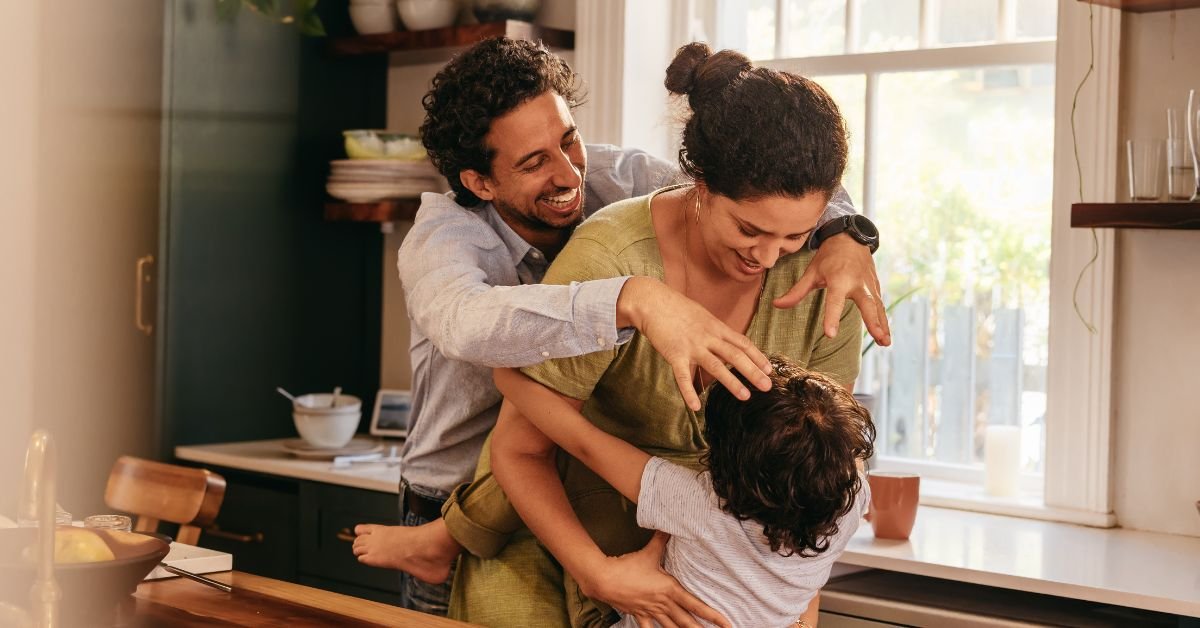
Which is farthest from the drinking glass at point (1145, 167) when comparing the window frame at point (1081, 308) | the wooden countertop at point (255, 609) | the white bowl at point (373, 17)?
the white bowl at point (373, 17)

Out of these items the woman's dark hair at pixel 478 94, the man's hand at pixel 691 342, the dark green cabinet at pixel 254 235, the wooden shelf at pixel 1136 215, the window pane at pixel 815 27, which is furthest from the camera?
the dark green cabinet at pixel 254 235

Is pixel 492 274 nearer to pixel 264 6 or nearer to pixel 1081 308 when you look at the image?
pixel 1081 308

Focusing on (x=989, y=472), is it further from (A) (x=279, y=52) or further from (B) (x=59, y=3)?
(B) (x=59, y=3)

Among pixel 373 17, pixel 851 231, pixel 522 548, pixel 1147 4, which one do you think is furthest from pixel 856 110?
pixel 522 548

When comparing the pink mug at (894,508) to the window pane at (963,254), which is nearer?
the pink mug at (894,508)

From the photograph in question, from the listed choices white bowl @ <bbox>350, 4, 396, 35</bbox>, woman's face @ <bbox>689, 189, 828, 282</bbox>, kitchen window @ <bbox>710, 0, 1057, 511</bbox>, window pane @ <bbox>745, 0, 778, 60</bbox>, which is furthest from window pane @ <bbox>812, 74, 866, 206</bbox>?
woman's face @ <bbox>689, 189, 828, 282</bbox>

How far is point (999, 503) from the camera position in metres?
2.77

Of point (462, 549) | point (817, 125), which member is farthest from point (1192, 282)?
point (462, 549)

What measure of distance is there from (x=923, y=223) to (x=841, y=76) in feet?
1.41

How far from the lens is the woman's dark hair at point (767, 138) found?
1.49 m

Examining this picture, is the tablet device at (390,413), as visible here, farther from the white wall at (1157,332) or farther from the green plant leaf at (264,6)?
the white wall at (1157,332)

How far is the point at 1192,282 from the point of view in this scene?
2.55 meters

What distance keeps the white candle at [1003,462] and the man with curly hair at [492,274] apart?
1.17 meters

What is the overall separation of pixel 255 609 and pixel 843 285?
0.85 meters
